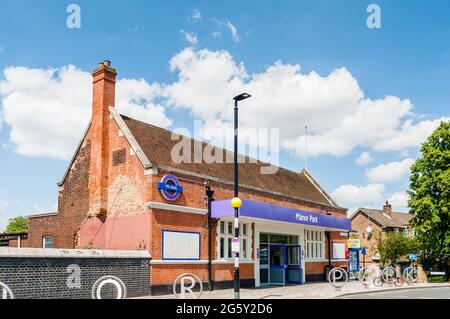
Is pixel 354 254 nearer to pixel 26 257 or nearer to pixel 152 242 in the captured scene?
pixel 152 242

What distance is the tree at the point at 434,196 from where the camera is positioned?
113 ft

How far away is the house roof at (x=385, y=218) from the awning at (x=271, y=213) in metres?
28.0

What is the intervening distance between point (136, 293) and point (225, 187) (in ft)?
24.4

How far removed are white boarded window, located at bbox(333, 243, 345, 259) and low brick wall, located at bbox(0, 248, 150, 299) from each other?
1728cm

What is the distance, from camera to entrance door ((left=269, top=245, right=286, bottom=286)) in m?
26.8

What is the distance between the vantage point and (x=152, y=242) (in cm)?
1972

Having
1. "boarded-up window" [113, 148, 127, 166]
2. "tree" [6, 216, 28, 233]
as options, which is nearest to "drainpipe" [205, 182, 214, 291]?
"boarded-up window" [113, 148, 127, 166]

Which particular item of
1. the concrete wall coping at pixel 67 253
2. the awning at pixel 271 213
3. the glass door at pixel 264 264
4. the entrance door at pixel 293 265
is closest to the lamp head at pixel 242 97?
the awning at pixel 271 213

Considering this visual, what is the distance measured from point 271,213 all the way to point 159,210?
20.2 ft

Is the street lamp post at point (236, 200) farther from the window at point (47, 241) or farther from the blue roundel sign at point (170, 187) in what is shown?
the window at point (47, 241)

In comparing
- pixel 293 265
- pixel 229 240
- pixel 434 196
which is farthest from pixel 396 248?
pixel 229 240

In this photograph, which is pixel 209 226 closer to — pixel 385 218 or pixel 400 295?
pixel 400 295

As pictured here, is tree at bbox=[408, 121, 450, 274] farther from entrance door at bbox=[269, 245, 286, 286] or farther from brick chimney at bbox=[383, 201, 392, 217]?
brick chimney at bbox=[383, 201, 392, 217]
